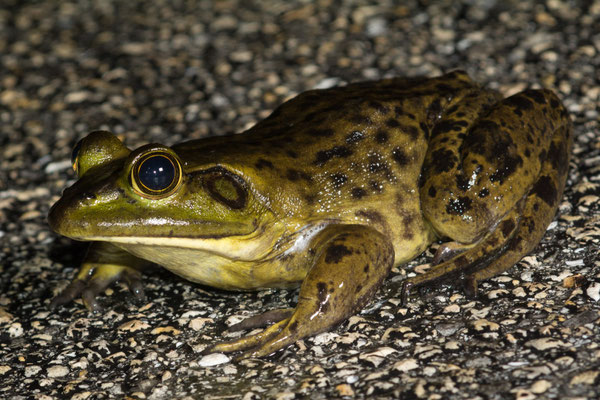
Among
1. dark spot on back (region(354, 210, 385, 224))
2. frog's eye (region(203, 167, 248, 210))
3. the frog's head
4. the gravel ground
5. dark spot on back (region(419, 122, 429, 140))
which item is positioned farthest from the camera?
dark spot on back (region(419, 122, 429, 140))

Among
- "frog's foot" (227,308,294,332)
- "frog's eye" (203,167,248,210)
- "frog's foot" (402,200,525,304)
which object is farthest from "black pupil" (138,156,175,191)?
"frog's foot" (402,200,525,304)

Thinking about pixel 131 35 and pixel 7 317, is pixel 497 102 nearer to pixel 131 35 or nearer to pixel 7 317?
pixel 7 317

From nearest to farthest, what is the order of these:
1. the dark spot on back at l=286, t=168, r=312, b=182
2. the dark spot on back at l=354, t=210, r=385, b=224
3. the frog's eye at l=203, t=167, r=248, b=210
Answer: the frog's eye at l=203, t=167, r=248, b=210, the dark spot on back at l=286, t=168, r=312, b=182, the dark spot on back at l=354, t=210, r=385, b=224

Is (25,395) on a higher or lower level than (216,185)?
lower

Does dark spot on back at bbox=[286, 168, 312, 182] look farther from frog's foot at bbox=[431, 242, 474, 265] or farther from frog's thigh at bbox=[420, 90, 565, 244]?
frog's foot at bbox=[431, 242, 474, 265]

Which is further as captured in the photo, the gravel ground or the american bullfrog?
the american bullfrog

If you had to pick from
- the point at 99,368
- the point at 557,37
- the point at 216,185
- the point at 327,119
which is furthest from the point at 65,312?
the point at 557,37

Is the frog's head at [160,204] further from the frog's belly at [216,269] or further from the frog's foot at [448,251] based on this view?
the frog's foot at [448,251]
